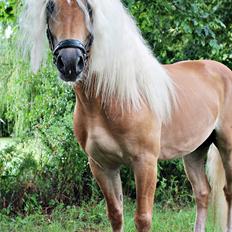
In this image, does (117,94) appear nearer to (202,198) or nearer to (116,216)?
(116,216)

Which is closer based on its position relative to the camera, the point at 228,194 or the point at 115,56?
the point at 115,56

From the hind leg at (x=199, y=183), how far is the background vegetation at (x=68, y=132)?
1312 mm

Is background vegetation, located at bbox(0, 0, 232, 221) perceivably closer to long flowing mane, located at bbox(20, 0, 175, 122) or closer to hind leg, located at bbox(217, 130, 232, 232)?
hind leg, located at bbox(217, 130, 232, 232)

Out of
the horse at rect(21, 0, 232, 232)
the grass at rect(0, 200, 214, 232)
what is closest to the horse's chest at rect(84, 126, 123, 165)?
the horse at rect(21, 0, 232, 232)

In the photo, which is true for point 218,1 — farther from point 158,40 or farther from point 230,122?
point 230,122

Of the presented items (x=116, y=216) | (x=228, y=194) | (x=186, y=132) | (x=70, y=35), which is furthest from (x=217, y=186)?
(x=70, y=35)

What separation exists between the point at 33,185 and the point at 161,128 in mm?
2788

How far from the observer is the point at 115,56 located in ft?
8.61

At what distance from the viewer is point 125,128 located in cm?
268

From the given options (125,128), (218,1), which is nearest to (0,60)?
(218,1)

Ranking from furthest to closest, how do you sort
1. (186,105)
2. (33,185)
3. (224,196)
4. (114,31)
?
1. (33,185)
2. (224,196)
3. (186,105)
4. (114,31)

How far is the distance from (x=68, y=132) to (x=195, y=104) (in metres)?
2.47

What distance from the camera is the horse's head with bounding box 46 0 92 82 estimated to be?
7.61ft

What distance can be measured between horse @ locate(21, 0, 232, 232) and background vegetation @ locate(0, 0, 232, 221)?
5.28 feet
